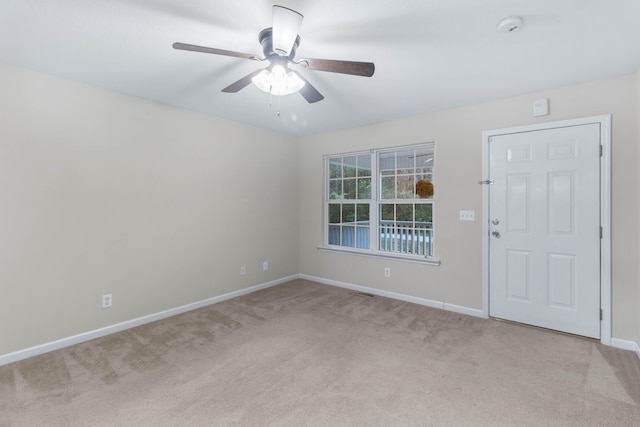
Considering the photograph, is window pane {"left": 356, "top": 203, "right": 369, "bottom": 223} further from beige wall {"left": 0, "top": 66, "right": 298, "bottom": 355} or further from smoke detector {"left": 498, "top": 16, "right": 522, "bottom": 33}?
smoke detector {"left": 498, "top": 16, "right": 522, "bottom": 33}

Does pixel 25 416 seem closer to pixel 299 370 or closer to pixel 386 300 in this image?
pixel 299 370

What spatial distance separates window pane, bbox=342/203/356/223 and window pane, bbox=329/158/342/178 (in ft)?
1.58

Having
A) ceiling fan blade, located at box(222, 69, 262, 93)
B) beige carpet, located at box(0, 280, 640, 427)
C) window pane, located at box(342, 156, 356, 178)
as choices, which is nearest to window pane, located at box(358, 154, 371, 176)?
window pane, located at box(342, 156, 356, 178)

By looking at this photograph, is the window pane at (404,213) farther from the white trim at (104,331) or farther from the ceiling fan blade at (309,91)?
the white trim at (104,331)

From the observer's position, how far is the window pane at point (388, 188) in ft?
13.6

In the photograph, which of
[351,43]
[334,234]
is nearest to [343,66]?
[351,43]

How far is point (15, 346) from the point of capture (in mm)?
2436

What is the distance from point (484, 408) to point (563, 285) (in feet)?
5.71

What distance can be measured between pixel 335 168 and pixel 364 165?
0.52m

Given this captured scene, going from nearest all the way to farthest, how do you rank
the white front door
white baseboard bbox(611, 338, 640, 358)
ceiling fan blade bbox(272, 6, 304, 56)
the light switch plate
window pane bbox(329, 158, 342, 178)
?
ceiling fan blade bbox(272, 6, 304, 56)
white baseboard bbox(611, 338, 640, 358)
the white front door
the light switch plate
window pane bbox(329, 158, 342, 178)

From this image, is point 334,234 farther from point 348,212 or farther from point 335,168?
A: point 335,168

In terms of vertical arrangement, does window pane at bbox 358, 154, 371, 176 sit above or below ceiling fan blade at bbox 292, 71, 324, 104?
below

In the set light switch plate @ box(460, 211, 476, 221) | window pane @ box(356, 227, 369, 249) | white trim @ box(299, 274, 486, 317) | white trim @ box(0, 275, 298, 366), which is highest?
light switch plate @ box(460, 211, 476, 221)

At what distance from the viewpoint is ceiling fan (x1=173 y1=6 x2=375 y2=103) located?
5.18ft
